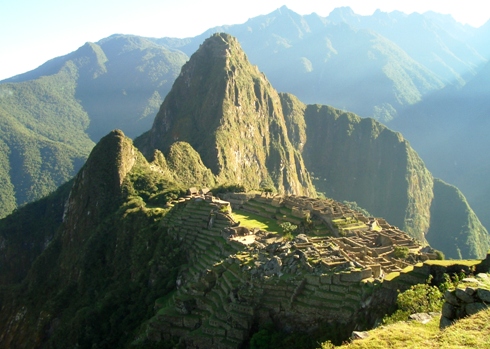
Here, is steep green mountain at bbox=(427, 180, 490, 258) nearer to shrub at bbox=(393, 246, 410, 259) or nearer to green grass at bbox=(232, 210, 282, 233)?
green grass at bbox=(232, 210, 282, 233)

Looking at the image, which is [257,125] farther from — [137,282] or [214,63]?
[137,282]

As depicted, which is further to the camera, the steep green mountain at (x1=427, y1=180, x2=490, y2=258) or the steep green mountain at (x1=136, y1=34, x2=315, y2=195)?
the steep green mountain at (x1=427, y1=180, x2=490, y2=258)

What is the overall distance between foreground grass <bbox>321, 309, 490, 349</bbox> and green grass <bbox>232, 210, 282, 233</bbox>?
34730 millimetres

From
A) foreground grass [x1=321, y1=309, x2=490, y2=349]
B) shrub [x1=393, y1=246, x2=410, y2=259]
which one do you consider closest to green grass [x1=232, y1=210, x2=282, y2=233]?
shrub [x1=393, y1=246, x2=410, y2=259]

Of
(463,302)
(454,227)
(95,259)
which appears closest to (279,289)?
(463,302)

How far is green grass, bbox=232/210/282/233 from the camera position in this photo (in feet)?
174

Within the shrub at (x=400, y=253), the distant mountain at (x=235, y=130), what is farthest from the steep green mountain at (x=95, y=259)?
the distant mountain at (x=235, y=130)

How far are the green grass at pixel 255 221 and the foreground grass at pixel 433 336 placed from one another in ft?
114

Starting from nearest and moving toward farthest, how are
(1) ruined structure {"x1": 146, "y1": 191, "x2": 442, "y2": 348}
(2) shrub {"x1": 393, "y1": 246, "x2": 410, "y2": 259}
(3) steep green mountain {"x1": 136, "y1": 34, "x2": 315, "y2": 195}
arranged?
1. (1) ruined structure {"x1": 146, "y1": 191, "x2": 442, "y2": 348}
2. (2) shrub {"x1": 393, "y1": 246, "x2": 410, "y2": 259}
3. (3) steep green mountain {"x1": 136, "y1": 34, "x2": 315, "y2": 195}

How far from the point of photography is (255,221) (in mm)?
57875

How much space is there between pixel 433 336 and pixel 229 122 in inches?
5179

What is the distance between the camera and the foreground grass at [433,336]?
13.5 m

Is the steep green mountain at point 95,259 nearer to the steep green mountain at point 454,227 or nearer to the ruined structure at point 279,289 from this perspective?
the ruined structure at point 279,289

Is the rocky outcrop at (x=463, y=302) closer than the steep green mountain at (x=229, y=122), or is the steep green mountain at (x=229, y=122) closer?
the rocky outcrop at (x=463, y=302)
